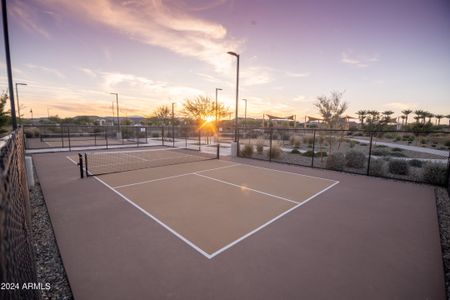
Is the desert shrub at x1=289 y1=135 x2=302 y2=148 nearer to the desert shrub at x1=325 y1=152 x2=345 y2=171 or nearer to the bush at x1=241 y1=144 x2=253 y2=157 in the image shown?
the bush at x1=241 y1=144 x2=253 y2=157

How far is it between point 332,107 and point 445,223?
36.3 ft

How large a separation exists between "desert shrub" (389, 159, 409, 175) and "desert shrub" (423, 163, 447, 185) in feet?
4.56

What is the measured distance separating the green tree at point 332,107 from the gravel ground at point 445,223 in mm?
7852

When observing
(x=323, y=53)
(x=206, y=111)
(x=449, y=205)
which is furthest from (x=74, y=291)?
(x=206, y=111)

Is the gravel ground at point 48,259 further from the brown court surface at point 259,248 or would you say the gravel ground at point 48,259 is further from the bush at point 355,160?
the bush at point 355,160

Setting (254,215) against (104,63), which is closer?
(254,215)

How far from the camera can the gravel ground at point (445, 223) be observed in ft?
12.0

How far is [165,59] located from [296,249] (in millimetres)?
15850

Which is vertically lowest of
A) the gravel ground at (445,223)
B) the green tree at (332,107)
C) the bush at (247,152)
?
the gravel ground at (445,223)

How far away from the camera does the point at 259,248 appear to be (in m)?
4.20

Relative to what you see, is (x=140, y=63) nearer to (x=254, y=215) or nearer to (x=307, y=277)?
(x=254, y=215)

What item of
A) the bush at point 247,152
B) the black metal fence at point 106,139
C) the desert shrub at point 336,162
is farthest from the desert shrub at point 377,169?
the black metal fence at point 106,139

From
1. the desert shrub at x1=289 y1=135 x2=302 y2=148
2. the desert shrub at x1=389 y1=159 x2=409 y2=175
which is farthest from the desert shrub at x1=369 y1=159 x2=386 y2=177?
the desert shrub at x1=289 y1=135 x2=302 y2=148

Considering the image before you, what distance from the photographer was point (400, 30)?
438 inches
